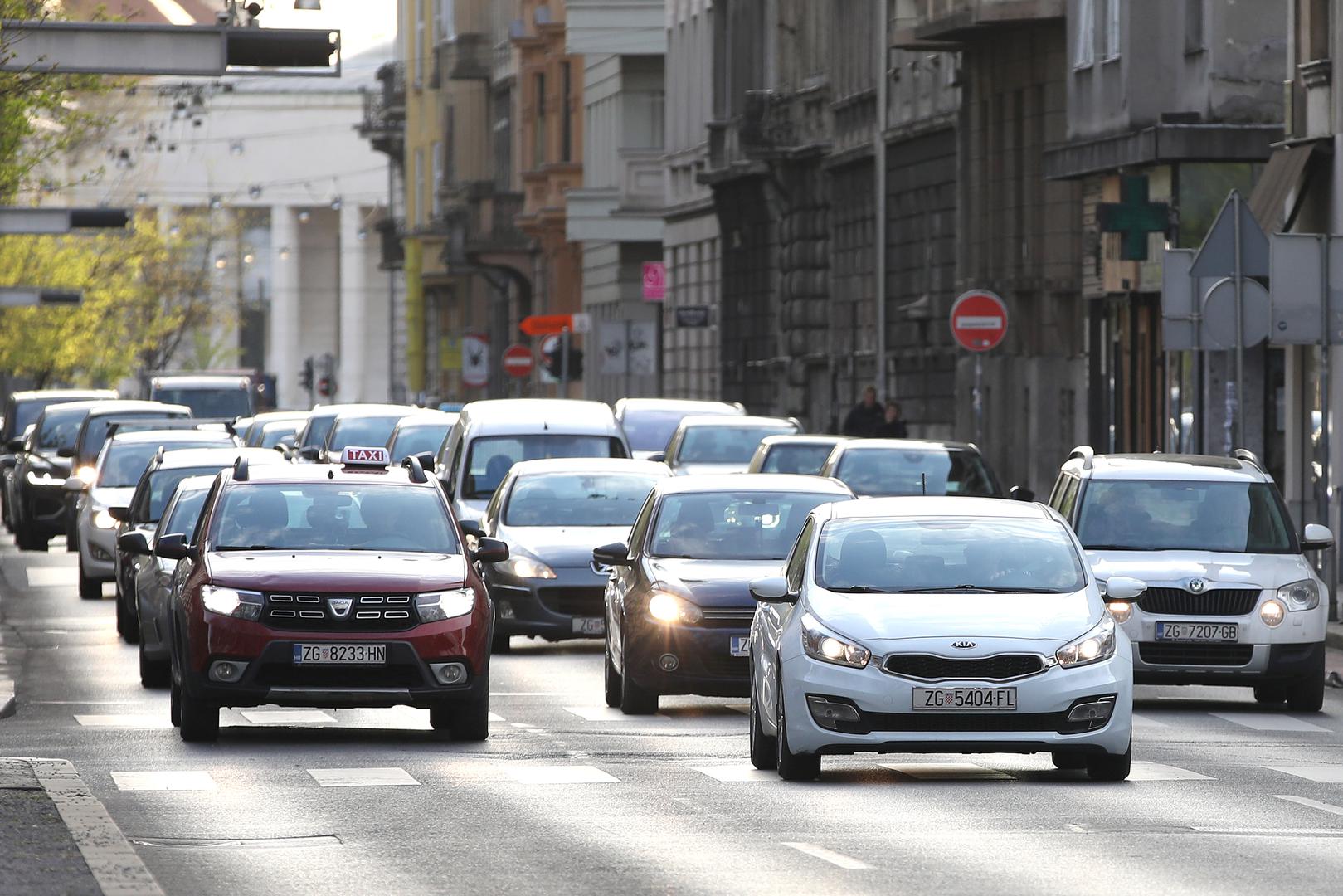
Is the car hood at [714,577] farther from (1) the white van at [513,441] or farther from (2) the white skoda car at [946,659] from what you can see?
(1) the white van at [513,441]

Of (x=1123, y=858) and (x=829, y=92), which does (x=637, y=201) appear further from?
(x=1123, y=858)

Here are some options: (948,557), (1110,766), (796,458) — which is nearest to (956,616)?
(948,557)

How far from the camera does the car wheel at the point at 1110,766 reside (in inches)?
607

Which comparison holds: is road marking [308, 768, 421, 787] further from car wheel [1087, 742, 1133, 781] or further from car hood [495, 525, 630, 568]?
car hood [495, 525, 630, 568]

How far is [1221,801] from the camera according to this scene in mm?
14609

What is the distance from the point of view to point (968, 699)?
15.0m

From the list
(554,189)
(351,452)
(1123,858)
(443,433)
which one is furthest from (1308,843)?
(554,189)

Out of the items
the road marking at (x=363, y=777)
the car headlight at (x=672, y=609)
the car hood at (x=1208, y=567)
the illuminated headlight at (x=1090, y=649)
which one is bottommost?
the road marking at (x=363, y=777)

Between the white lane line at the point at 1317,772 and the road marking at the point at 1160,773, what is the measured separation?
1.55 feet

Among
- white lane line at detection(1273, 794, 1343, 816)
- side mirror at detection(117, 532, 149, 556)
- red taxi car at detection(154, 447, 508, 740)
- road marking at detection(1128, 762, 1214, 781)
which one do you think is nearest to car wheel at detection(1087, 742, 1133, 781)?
road marking at detection(1128, 762, 1214, 781)

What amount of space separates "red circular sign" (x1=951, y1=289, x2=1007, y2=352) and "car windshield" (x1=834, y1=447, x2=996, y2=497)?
6.85 m

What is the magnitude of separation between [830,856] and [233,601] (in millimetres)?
6032

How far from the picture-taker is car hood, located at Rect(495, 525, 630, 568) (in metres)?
24.8

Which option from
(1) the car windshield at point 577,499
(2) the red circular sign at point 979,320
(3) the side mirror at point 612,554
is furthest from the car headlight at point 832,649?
(2) the red circular sign at point 979,320
